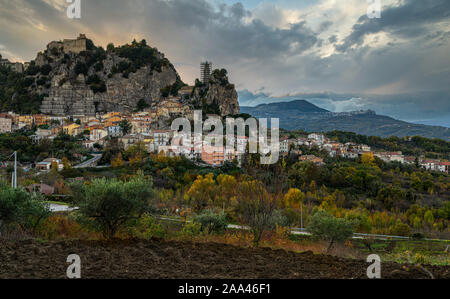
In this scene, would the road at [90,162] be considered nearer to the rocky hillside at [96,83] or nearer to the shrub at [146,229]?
the rocky hillside at [96,83]

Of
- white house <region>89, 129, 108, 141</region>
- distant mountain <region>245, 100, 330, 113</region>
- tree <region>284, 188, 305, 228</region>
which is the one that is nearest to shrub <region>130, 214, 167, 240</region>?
tree <region>284, 188, 305, 228</region>

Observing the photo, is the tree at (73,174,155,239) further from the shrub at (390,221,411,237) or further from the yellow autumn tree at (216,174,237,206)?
the shrub at (390,221,411,237)

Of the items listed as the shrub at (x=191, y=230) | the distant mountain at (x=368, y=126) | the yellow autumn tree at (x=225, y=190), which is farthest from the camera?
the distant mountain at (x=368, y=126)

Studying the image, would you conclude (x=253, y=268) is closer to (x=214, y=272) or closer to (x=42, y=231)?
(x=214, y=272)

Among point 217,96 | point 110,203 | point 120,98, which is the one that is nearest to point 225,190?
point 110,203

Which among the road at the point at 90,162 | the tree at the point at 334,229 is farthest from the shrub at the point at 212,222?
the road at the point at 90,162
